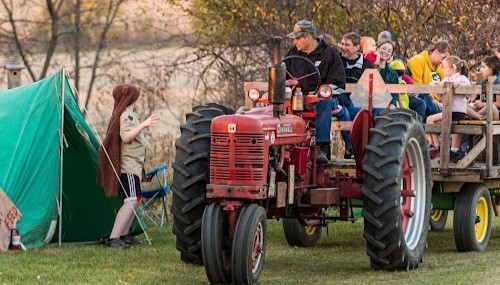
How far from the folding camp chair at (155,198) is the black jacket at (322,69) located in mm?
3085

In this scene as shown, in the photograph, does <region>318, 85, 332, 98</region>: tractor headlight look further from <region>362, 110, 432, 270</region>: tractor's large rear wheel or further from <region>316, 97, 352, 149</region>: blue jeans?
<region>362, 110, 432, 270</region>: tractor's large rear wheel

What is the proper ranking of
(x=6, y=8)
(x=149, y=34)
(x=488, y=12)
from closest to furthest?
(x=488, y=12) → (x=6, y=8) → (x=149, y=34)

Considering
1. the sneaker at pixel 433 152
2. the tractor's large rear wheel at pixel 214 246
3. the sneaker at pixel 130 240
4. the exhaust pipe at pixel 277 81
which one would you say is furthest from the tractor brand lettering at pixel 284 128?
the sneaker at pixel 130 240

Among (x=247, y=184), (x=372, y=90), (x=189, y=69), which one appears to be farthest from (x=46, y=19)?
(x=247, y=184)

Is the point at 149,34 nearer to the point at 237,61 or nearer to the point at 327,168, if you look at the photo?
the point at 237,61

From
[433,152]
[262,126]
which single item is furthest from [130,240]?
[262,126]

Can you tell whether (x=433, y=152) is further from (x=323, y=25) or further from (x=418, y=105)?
(x=323, y=25)

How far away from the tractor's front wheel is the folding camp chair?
4.35 meters

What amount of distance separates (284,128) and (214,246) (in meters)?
1.40

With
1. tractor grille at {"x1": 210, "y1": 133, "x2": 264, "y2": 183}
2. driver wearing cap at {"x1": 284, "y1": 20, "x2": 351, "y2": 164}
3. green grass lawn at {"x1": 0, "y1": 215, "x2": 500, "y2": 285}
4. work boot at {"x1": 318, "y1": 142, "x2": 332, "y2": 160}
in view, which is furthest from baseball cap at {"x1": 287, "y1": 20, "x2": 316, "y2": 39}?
green grass lawn at {"x1": 0, "y1": 215, "x2": 500, "y2": 285}

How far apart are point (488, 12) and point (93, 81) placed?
710cm

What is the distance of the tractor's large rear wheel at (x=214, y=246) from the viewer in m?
10.3

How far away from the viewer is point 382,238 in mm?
11516

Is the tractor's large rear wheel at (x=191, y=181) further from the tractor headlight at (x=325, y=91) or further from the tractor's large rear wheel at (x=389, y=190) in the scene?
the tractor's large rear wheel at (x=389, y=190)
